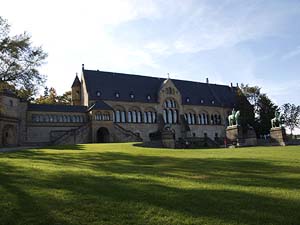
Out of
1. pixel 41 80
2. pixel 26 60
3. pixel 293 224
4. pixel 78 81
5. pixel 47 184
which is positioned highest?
pixel 78 81

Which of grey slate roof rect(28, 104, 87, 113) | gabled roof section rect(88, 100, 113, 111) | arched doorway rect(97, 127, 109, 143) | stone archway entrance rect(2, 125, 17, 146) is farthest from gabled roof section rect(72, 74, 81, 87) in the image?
stone archway entrance rect(2, 125, 17, 146)

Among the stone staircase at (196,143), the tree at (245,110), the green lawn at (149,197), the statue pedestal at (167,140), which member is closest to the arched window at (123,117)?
the stone staircase at (196,143)

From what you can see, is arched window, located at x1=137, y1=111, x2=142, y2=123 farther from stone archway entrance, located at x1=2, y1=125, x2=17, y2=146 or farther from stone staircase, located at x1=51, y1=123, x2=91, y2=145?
stone archway entrance, located at x1=2, y1=125, x2=17, y2=146

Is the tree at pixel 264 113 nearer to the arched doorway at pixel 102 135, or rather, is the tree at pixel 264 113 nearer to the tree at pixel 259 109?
the tree at pixel 259 109

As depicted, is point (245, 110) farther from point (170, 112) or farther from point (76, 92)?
point (76, 92)

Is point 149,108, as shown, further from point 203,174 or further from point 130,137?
point 203,174

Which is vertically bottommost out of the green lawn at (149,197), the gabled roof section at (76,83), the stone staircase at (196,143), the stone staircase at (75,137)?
the green lawn at (149,197)

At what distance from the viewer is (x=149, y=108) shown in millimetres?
63500

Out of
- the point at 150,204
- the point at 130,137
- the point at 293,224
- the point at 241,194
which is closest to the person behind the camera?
Answer: the point at 293,224

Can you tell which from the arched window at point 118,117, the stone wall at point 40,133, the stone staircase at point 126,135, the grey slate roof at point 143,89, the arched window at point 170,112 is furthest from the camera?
the arched window at point 170,112

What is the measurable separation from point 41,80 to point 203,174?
20.4 meters

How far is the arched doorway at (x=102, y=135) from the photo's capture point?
5147 cm

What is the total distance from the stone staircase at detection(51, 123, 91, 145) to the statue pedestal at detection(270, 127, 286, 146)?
27.6m

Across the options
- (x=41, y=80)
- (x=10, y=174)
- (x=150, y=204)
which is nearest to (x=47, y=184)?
(x=10, y=174)
